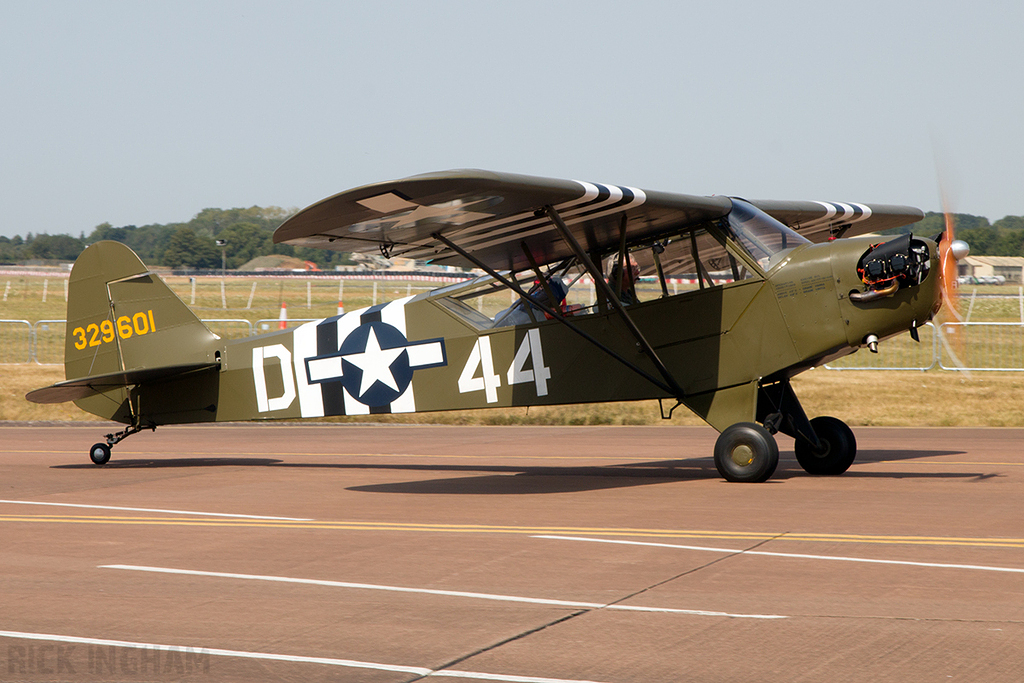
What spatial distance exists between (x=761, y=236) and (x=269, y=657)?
7338 millimetres

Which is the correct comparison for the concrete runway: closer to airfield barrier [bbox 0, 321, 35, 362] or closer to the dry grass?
the dry grass

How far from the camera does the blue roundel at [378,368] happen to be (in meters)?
11.7

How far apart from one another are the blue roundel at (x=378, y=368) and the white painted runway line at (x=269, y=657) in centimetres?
685

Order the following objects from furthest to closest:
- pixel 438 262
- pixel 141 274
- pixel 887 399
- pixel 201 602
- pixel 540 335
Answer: pixel 887 399 < pixel 141 274 < pixel 438 262 < pixel 540 335 < pixel 201 602

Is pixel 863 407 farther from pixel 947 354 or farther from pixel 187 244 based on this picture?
pixel 187 244

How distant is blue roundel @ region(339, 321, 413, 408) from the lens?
462 inches

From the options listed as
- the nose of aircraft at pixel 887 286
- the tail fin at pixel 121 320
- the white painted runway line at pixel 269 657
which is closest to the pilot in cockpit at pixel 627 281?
the nose of aircraft at pixel 887 286

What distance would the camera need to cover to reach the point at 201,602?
5637 millimetres

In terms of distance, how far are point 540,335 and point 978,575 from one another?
19.4 ft

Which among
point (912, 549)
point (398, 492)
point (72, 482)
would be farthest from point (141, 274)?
point (912, 549)

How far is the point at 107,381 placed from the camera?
12.4 meters

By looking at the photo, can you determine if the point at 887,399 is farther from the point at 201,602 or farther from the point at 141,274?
the point at 201,602

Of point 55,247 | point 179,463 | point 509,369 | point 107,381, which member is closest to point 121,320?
point 107,381

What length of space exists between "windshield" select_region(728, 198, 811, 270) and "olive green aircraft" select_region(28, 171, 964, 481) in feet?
0.06
